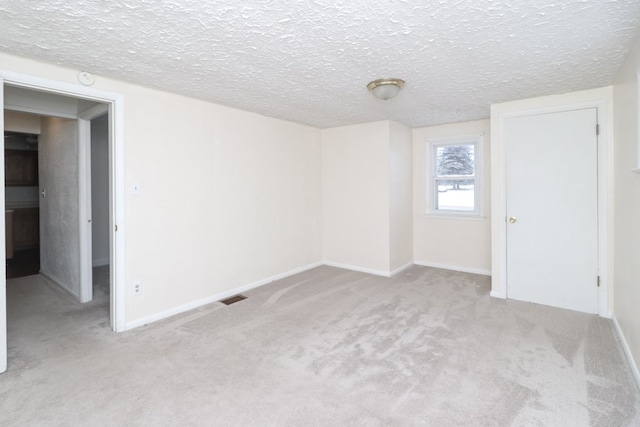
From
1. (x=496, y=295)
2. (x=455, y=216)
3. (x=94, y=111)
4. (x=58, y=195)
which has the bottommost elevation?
(x=496, y=295)

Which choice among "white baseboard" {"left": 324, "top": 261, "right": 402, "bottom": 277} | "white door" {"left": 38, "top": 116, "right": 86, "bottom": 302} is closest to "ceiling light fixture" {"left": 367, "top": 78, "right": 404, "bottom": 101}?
"white baseboard" {"left": 324, "top": 261, "right": 402, "bottom": 277}

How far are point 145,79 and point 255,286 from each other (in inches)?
102

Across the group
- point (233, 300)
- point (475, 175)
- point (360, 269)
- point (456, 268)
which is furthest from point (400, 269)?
point (233, 300)

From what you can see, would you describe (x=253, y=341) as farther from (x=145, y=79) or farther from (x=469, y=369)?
(x=145, y=79)

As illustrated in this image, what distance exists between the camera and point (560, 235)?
3.38m

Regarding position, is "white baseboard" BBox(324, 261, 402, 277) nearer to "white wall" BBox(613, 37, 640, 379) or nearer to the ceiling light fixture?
"white wall" BBox(613, 37, 640, 379)

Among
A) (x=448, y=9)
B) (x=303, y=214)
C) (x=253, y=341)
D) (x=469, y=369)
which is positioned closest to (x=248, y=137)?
(x=303, y=214)

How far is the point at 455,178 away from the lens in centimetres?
496

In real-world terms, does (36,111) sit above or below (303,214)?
above

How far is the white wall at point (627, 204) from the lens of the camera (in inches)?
87.3

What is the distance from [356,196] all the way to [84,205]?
3.44 metres

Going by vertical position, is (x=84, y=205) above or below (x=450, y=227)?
above

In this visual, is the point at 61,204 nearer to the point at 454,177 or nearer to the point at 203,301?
the point at 203,301

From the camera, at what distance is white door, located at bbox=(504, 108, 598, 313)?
3.23 meters
